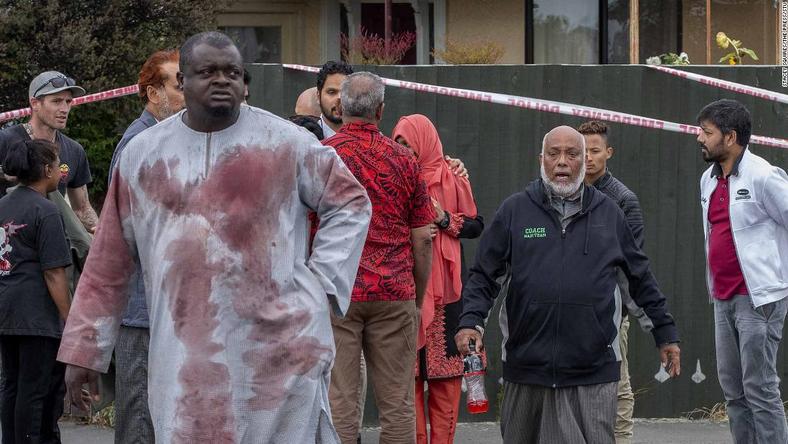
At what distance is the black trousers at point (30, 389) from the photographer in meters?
6.49

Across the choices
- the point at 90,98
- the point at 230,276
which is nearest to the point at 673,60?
the point at 90,98

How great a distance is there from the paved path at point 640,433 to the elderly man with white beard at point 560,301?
2361 mm

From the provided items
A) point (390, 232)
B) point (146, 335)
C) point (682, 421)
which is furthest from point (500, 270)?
point (682, 421)

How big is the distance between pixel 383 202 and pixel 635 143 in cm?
303

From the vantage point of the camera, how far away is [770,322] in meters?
7.05

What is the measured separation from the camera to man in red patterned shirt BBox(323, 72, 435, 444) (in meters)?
6.13

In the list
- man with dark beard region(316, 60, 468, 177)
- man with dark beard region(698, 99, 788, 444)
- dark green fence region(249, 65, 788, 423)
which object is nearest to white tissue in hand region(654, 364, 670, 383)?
dark green fence region(249, 65, 788, 423)

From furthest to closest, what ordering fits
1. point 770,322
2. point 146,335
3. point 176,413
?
1. point 770,322
2. point 146,335
3. point 176,413

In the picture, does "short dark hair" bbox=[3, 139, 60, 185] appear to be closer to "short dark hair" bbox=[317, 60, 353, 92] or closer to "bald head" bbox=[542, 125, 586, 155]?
"short dark hair" bbox=[317, 60, 353, 92]

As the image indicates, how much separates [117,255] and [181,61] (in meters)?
0.71

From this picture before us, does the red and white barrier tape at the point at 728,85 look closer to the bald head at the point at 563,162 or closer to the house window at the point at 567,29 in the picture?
the bald head at the point at 563,162

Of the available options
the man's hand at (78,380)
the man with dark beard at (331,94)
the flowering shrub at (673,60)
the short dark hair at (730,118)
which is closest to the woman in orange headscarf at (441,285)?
the man with dark beard at (331,94)

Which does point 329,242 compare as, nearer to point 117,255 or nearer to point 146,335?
point 117,255

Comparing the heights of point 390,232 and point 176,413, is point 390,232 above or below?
above
